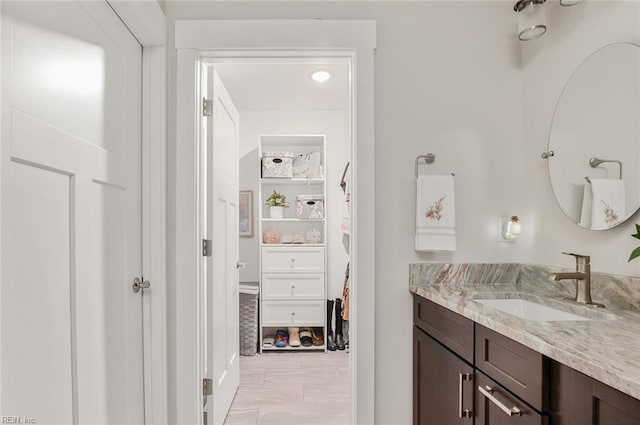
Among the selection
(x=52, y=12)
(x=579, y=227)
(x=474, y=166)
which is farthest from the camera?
(x=474, y=166)

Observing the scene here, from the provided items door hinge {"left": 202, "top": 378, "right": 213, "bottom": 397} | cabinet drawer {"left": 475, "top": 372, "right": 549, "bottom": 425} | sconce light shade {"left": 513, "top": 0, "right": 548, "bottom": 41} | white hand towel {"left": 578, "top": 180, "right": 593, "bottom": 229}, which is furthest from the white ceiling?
cabinet drawer {"left": 475, "top": 372, "right": 549, "bottom": 425}

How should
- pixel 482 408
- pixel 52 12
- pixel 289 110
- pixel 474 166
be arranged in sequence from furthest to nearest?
pixel 289 110 → pixel 474 166 → pixel 482 408 → pixel 52 12

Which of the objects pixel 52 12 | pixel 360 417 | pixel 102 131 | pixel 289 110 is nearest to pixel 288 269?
pixel 289 110

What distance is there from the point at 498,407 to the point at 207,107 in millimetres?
1704

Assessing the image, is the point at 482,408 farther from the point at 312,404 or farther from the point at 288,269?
the point at 288,269

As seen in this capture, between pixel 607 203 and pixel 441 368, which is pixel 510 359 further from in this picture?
pixel 607 203

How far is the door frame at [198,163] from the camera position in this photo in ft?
5.72

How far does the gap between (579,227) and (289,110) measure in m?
2.88

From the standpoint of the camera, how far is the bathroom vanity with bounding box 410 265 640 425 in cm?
81

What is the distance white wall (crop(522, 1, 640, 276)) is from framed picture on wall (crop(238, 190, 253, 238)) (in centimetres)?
266

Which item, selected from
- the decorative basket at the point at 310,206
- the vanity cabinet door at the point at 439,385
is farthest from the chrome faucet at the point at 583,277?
the decorative basket at the point at 310,206

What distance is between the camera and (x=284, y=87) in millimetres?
3299

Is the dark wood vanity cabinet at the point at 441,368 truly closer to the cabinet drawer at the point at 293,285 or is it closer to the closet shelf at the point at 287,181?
the cabinet drawer at the point at 293,285

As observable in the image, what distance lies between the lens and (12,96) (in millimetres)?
956
